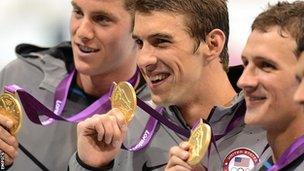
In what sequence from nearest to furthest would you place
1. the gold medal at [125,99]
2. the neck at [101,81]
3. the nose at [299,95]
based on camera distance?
the nose at [299,95], the gold medal at [125,99], the neck at [101,81]

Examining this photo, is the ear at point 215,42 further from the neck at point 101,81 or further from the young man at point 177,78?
the neck at point 101,81

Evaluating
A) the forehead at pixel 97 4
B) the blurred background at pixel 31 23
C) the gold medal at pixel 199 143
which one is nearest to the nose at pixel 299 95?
the gold medal at pixel 199 143

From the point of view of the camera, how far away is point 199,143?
252cm

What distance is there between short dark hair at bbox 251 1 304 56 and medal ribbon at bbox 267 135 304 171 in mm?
266

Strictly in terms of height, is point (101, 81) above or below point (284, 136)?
below

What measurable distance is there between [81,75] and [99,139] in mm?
627

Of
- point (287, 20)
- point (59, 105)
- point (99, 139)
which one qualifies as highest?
point (287, 20)

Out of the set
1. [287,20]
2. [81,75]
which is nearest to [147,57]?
[287,20]

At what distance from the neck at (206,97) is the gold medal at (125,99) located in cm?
21

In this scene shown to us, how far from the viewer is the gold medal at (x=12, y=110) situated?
2.95 metres

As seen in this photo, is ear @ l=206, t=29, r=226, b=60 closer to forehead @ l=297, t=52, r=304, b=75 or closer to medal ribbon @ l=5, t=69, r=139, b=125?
medal ribbon @ l=5, t=69, r=139, b=125

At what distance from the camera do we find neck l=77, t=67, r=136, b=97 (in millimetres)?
3436

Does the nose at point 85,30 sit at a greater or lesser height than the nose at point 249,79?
lesser

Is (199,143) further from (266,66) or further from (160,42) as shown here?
(160,42)
